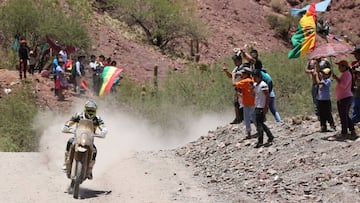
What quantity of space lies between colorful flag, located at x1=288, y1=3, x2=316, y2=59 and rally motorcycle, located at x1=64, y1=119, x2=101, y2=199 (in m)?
5.45

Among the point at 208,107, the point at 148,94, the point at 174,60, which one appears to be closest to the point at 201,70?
the point at 148,94

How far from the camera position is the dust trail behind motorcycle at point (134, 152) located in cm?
1272

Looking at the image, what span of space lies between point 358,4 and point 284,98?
4600cm

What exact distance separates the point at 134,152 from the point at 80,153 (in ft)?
18.4

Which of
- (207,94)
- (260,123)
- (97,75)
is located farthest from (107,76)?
(260,123)

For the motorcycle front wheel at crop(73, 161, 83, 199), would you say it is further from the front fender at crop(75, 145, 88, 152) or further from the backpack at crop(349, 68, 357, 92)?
the backpack at crop(349, 68, 357, 92)

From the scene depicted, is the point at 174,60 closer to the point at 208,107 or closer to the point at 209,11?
the point at 209,11

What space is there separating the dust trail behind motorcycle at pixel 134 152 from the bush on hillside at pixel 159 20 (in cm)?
2227

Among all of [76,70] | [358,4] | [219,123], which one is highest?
[358,4]

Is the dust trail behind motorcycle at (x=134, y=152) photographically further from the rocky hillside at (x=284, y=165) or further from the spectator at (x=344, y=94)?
the spectator at (x=344, y=94)

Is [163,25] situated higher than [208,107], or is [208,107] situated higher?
[163,25]

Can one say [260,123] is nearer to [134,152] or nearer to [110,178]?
[110,178]

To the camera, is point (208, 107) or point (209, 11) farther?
point (209, 11)

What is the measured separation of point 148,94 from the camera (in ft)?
89.7
